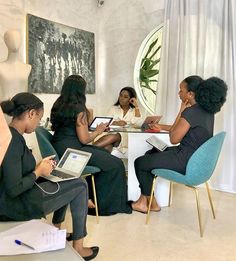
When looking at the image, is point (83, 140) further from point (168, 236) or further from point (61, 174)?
point (168, 236)

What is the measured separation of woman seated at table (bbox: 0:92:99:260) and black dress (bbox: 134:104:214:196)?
932 mm

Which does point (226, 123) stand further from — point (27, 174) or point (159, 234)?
point (27, 174)

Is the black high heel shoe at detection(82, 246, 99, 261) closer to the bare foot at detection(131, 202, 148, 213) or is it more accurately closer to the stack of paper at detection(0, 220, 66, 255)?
the stack of paper at detection(0, 220, 66, 255)

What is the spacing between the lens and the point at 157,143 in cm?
295

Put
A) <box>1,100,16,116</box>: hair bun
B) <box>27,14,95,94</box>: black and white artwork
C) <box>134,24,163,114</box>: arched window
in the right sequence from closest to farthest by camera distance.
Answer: <box>1,100,16,116</box>: hair bun → <box>27,14,95,94</box>: black and white artwork → <box>134,24,163,114</box>: arched window

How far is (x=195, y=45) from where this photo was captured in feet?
12.4

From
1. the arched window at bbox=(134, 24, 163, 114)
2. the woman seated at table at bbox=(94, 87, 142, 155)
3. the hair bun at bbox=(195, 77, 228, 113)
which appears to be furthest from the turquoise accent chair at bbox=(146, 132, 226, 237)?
the arched window at bbox=(134, 24, 163, 114)

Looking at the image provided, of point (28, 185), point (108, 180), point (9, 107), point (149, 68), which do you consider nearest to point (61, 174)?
point (28, 185)

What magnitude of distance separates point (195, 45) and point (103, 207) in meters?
2.15

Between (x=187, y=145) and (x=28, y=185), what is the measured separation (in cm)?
145

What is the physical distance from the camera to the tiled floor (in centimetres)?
215

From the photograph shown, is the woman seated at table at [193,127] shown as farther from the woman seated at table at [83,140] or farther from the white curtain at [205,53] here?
the white curtain at [205,53]

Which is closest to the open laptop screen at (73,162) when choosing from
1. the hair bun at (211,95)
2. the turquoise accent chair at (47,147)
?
the turquoise accent chair at (47,147)

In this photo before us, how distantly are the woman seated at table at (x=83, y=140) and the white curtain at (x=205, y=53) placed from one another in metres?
1.37
